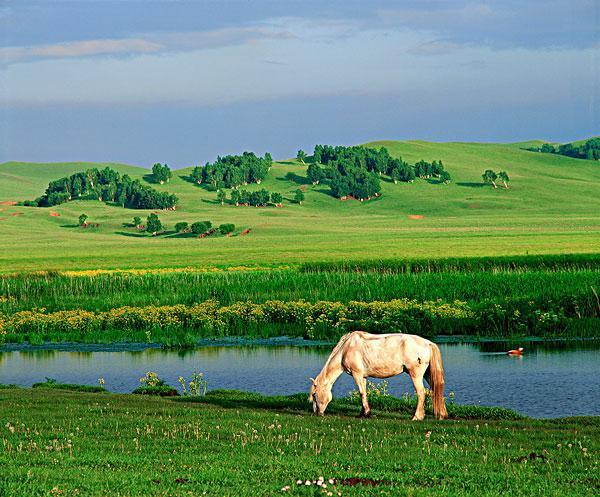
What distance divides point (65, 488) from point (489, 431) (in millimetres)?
7754

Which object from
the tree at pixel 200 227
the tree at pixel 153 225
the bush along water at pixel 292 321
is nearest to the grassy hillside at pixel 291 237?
the tree at pixel 153 225

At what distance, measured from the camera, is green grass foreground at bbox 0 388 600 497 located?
12.8 meters

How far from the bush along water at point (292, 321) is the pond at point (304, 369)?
194 cm

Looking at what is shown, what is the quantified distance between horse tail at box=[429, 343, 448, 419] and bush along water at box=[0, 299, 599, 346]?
20254 millimetres

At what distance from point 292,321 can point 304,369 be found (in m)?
11.5

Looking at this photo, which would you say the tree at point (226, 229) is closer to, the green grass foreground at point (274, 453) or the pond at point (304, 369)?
the pond at point (304, 369)

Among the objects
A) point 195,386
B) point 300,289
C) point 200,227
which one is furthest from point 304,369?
point 200,227

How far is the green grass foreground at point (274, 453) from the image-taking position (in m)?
12.8

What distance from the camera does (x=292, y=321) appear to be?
44.9m

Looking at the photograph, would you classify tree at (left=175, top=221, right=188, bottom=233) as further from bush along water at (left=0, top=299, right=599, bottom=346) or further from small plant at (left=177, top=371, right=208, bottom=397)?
small plant at (left=177, top=371, right=208, bottom=397)

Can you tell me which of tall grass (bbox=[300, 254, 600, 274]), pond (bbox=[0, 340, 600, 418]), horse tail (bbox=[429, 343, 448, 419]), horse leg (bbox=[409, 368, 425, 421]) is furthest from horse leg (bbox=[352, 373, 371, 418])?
tall grass (bbox=[300, 254, 600, 274])

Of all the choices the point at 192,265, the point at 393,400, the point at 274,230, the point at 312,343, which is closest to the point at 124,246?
the point at 274,230

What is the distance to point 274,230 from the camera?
15012 centimetres

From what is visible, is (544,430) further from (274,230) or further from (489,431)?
(274,230)
